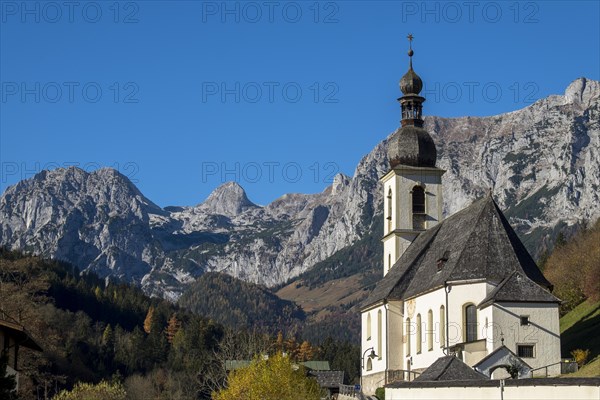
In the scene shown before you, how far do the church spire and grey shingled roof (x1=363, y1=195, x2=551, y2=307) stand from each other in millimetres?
13047

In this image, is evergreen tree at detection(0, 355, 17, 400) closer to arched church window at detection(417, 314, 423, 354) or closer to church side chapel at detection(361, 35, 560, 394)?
church side chapel at detection(361, 35, 560, 394)

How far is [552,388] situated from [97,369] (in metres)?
137

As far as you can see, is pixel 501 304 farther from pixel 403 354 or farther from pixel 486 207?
pixel 403 354

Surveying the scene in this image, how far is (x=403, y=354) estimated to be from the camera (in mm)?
69500

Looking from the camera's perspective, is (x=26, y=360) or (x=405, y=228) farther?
(x=405, y=228)

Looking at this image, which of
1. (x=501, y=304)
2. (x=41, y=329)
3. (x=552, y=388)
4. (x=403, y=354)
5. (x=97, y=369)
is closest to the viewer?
(x=552, y=388)

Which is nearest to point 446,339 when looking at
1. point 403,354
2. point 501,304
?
point 501,304

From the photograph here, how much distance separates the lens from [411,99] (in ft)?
267

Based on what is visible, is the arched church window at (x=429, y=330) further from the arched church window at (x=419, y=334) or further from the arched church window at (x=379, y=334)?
the arched church window at (x=379, y=334)

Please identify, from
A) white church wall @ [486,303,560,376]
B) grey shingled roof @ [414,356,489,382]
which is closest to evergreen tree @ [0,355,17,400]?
grey shingled roof @ [414,356,489,382]

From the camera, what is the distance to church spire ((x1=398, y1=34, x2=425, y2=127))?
267ft

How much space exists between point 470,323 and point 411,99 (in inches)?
1067

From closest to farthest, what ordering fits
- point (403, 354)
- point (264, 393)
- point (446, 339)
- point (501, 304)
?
1. point (501, 304)
2. point (446, 339)
3. point (264, 393)
4. point (403, 354)

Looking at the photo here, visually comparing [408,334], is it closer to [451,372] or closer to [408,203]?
[408,203]
